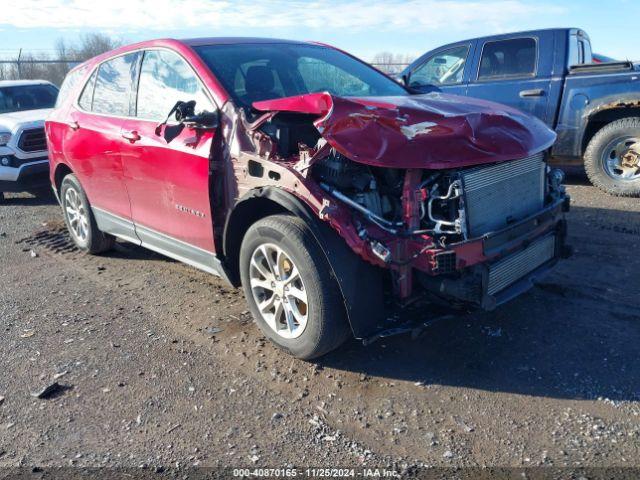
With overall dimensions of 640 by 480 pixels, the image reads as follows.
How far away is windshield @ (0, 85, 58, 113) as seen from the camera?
32.8 ft

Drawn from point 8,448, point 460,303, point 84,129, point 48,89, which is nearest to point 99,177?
point 84,129

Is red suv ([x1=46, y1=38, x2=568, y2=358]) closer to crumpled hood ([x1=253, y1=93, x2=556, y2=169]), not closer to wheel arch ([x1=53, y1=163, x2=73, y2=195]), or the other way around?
crumpled hood ([x1=253, y1=93, x2=556, y2=169])

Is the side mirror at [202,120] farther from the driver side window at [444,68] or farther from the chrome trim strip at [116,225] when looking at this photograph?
the driver side window at [444,68]

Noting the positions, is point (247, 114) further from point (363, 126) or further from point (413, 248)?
point (413, 248)

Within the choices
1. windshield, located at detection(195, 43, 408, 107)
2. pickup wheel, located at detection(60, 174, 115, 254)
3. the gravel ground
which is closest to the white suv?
pickup wheel, located at detection(60, 174, 115, 254)

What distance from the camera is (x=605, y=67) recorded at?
7141mm

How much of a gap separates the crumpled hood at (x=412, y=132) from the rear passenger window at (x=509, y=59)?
15.3 feet

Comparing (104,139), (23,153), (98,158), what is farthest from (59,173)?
(23,153)

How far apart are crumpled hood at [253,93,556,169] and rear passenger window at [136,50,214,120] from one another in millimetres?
728

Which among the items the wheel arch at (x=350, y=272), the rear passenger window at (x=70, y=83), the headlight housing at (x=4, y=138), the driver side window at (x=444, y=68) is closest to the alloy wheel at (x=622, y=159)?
the driver side window at (x=444, y=68)

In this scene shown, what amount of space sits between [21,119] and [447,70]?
6.56 meters

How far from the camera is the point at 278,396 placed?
10.9ft

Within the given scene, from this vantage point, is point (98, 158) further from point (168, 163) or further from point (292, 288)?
point (292, 288)

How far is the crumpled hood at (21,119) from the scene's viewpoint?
28.4 feet
